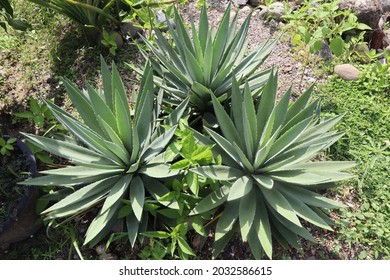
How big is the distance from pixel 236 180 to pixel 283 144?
314 mm

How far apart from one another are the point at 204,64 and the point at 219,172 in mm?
673

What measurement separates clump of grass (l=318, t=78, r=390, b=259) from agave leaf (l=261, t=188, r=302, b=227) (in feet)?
2.14

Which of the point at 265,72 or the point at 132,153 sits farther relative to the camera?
the point at 265,72

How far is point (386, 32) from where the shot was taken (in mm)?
3750

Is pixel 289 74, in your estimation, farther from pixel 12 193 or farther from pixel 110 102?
pixel 12 193

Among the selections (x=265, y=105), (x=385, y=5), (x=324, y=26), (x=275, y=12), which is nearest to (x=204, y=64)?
(x=265, y=105)

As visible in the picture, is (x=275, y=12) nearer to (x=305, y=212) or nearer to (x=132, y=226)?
(x=305, y=212)

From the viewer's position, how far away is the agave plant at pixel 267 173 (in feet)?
6.59

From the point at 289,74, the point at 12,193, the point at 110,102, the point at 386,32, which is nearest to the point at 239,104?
the point at 110,102

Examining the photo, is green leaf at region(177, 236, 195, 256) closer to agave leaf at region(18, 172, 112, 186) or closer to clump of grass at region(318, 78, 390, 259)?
agave leaf at region(18, 172, 112, 186)

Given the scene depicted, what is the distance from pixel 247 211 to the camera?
2049 millimetres

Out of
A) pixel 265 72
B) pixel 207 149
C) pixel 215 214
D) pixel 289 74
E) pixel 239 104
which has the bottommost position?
pixel 215 214

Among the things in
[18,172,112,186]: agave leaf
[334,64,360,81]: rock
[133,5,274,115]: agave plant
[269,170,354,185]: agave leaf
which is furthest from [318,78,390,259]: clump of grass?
[18,172,112,186]: agave leaf

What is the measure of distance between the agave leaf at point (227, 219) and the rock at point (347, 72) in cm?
162
